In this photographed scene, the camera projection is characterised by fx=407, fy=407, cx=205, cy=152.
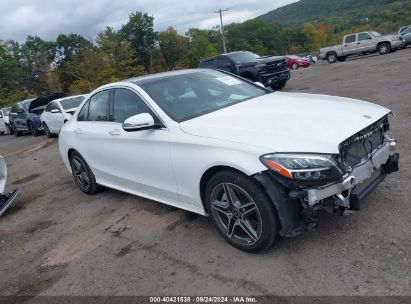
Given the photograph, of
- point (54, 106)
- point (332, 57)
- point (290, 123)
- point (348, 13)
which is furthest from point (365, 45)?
point (348, 13)

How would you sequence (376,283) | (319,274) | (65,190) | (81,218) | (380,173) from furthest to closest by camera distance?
1. (65,190)
2. (81,218)
3. (380,173)
4. (319,274)
5. (376,283)

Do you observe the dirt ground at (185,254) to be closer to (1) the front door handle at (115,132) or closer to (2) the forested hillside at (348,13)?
(1) the front door handle at (115,132)

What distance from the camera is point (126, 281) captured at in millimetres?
3605

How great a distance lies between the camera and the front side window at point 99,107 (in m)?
5.34

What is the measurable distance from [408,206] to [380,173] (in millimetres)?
483

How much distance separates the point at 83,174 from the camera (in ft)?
20.1

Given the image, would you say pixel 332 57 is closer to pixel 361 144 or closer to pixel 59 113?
pixel 59 113

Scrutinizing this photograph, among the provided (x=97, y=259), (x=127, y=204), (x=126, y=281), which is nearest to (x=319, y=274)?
(x=126, y=281)

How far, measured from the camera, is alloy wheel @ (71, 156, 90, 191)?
606 centimetres

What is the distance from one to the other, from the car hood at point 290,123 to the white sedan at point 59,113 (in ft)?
33.3

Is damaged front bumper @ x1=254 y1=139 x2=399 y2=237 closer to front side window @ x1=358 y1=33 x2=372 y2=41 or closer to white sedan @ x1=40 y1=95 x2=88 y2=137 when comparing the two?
white sedan @ x1=40 y1=95 x2=88 y2=137

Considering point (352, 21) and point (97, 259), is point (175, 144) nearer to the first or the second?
point (97, 259)

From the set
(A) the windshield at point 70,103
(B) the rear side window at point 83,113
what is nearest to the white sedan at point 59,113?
(A) the windshield at point 70,103

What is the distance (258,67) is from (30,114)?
960cm
